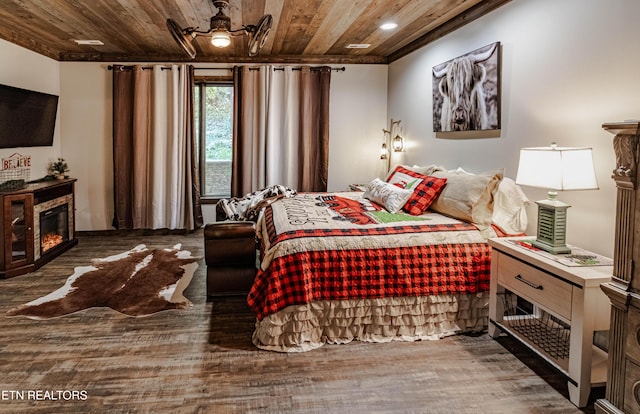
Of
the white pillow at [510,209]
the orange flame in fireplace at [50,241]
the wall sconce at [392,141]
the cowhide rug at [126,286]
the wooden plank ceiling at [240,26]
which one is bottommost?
the cowhide rug at [126,286]

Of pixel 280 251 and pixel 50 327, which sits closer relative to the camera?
pixel 280 251

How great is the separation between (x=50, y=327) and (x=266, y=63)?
4.40 m

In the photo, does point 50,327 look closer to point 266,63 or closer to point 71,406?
point 71,406

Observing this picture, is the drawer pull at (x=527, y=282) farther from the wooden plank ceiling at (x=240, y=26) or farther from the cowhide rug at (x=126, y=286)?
the cowhide rug at (x=126, y=286)

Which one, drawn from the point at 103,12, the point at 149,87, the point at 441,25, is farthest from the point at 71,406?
the point at 149,87

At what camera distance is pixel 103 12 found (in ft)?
13.3

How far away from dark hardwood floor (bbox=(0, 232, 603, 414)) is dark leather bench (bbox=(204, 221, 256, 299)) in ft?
1.44

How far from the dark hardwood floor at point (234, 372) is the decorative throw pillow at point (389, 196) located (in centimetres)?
123

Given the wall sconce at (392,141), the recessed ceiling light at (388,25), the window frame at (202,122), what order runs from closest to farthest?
the recessed ceiling light at (388,25) → the wall sconce at (392,141) → the window frame at (202,122)

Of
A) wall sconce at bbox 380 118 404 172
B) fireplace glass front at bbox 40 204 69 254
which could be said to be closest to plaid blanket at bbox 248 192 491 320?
wall sconce at bbox 380 118 404 172

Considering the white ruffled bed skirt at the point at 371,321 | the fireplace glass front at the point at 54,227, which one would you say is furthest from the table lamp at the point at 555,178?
the fireplace glass front at the point at 54,227

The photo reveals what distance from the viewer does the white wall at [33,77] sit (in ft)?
15.7

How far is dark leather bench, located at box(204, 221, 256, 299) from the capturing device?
147 inches

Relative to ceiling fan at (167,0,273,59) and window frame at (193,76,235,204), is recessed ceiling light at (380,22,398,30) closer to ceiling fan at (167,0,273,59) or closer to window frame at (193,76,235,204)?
ceiling fan at (167,0,273,59)
